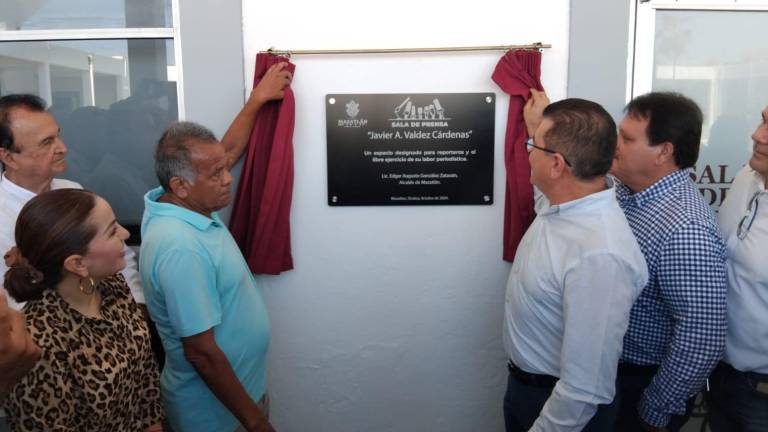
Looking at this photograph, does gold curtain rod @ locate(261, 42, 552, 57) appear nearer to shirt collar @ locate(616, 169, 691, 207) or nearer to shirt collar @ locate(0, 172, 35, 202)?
shirt collar @ locate(616, 169, 691, 207)

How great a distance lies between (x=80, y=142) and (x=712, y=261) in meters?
2.64

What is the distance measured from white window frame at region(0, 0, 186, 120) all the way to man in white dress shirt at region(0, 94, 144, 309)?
558 millimetres

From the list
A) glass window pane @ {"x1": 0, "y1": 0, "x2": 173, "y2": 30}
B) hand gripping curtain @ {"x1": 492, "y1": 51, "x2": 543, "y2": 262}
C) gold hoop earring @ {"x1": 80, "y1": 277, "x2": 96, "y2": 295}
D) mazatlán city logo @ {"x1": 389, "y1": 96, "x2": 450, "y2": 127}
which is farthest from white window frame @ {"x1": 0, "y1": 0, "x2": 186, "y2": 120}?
hand gripping curtain @ {"x1": 492, "y1": 51, "x2": 543, "y2": 262}

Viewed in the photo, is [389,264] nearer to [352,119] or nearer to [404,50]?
[352,119]

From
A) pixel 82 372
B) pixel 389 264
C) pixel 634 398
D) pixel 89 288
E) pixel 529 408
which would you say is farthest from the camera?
pixel 389 264

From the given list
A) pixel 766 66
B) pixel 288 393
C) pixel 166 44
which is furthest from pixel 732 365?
pixel 166 44

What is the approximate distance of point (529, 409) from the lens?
1849mm

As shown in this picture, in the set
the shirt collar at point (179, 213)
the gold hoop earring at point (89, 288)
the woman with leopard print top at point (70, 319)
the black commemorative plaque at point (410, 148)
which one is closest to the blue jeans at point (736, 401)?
the black commemorative plaque at point (410, 148)

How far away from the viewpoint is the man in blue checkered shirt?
Result: 5.70ft

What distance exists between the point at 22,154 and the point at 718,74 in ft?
9.36

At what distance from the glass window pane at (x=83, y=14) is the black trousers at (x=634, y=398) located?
2.34 m

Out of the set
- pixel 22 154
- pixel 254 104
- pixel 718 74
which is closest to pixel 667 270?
pixel 718 74

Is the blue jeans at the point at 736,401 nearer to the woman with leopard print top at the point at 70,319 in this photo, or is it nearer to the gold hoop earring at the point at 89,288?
the woman with leopard print top at the point at 70,319

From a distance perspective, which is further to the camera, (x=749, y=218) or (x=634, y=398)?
(x=634, y=398)
